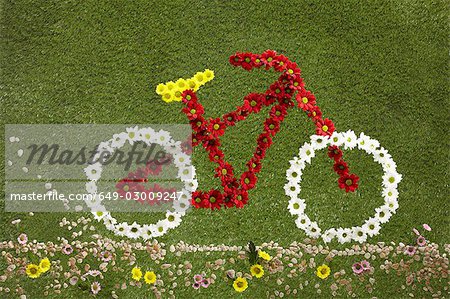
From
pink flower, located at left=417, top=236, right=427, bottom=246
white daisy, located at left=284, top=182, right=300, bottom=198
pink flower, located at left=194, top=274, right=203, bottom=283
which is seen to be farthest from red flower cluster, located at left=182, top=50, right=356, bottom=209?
pink flower, located at left=417, top=236, right=427, bottom=246

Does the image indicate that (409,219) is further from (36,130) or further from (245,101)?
(36,130)

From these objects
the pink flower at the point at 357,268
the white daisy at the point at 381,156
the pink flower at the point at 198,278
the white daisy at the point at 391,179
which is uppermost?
the white daisy at the point at 381,156

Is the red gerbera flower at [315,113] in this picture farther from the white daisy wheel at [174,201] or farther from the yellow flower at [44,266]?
the yellow flower at [44,266]

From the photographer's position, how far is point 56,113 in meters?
1.49

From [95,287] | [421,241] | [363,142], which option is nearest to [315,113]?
[363,142]

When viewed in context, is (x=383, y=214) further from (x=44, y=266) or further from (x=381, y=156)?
(x=44, y=266)

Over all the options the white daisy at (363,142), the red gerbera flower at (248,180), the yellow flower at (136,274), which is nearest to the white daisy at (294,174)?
the red gerbera flower at (248,180)

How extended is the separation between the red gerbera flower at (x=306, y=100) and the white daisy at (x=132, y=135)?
52 centimetres

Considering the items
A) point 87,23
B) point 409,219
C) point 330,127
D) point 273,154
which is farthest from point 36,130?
point 409,219

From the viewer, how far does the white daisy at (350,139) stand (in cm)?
147

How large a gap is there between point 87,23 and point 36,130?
1.28 feet

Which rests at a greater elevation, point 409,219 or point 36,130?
point 36,130

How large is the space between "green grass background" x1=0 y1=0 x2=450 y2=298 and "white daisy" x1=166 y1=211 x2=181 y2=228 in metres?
0.02

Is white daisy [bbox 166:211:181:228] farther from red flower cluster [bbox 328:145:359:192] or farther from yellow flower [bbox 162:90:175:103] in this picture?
red flower cluster [bbox 328:145:359:192]
